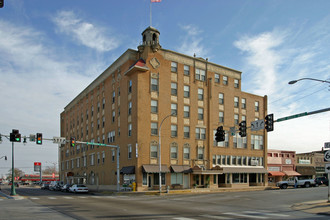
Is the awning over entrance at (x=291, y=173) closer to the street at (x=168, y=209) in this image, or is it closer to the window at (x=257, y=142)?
the window at (x=257, y=142)

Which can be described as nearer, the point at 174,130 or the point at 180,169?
the point at 180,169

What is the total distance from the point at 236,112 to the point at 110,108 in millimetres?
21491

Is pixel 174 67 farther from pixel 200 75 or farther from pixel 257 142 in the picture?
pixel 257 142

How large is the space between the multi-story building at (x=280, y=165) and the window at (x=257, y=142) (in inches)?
197

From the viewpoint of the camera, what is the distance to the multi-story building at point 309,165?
69.8 m

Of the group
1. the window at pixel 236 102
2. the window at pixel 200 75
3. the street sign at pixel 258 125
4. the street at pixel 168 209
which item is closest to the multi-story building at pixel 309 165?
the window at pixel 236 102

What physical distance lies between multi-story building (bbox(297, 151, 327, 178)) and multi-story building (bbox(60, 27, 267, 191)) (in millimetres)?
15173

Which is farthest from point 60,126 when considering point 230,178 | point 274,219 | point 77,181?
point 274,219

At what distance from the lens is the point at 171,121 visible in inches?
1896

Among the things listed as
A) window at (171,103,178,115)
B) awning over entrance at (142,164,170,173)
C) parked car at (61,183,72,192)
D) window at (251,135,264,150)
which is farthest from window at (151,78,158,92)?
parked car at (61,183,72,192)

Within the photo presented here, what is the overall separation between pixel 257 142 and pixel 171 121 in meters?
19.6

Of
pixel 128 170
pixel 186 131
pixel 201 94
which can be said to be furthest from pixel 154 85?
pixel 128 170

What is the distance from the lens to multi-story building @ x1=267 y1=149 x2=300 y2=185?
208ft

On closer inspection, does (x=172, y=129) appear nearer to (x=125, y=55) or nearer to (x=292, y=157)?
(x=125, y=55)
